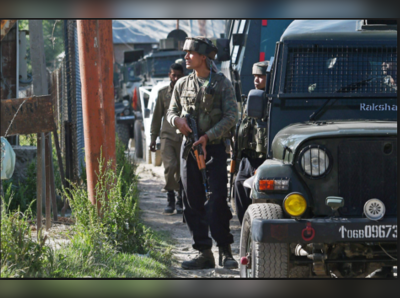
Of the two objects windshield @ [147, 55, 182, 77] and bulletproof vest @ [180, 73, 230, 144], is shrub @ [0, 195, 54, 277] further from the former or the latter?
windshield @ [147, 55, 182, 77]

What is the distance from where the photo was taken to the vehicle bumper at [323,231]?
160 inches

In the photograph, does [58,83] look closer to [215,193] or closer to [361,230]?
[215,193]

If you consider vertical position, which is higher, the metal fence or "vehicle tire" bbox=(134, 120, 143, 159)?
the metal fence

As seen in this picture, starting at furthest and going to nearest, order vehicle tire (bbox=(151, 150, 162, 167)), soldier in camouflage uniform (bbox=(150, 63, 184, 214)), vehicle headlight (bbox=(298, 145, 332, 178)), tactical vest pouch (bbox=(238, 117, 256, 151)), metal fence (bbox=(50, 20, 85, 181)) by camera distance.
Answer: vehicle tire (bbox=(151, 150, 162, 167)) < soldier in camouflage uniform (bbox=(150, 63, 184, 214)) < metal fence (bbox=(50, 20, 85, 181)) < tactical vest pouch (bbox=(238, 117, 256, 151)) < vehicle headlight (bbox=(298, 145, 332, 178))

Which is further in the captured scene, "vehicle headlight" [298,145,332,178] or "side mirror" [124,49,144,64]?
"side mirror" [124,49,144,64]

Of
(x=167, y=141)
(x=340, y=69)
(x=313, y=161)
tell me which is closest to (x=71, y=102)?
(x=167, y=141)

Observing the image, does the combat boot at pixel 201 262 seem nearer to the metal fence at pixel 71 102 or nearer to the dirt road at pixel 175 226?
the dirt road at pixel 175 226

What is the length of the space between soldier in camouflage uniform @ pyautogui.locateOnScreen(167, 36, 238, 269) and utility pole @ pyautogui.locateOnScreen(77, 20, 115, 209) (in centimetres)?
69

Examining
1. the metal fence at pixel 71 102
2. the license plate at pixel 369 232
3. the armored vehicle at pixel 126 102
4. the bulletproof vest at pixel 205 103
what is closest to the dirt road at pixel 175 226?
the metal fence at pixel 71 102

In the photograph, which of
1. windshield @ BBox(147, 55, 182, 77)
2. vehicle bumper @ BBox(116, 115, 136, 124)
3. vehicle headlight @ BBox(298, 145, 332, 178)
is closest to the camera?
vehicle headlight @ BBox(298, 145, 332, 178)

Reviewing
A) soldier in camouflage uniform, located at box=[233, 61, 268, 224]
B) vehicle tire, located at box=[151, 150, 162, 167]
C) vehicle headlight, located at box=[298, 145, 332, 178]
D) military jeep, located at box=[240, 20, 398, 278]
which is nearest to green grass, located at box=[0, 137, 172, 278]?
soldier in camouflage uniform, located at box=[233, 61, 268, 224]

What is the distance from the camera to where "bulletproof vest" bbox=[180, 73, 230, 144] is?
18.9 feet

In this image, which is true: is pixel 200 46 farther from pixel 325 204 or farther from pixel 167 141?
pixel 167 141
